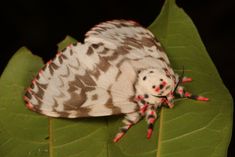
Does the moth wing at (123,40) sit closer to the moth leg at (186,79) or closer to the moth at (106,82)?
the moth at (106,82)

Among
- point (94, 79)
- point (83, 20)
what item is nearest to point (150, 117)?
point (94, 79)

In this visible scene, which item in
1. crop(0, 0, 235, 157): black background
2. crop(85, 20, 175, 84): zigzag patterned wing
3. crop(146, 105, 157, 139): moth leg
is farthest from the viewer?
crop(0, 0, 235, 157): black background

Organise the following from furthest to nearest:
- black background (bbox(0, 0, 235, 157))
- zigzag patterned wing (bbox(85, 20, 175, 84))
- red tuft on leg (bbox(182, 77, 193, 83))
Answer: black background (bbox(0, 0, 235, 157)) < zigzag patterned wing (bbox(85, 20, 175, 84)) < red tuft on leg (bbox(182, 77, 193, 83))

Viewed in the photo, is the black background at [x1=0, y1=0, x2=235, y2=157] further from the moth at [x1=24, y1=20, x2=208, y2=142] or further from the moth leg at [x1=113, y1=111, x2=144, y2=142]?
the moth leg at [x1=113, y1=111, x2=144, y2=142]

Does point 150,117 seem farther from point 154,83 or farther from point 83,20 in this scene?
point 83,20

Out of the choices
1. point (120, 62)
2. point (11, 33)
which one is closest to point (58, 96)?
point (120, 62)

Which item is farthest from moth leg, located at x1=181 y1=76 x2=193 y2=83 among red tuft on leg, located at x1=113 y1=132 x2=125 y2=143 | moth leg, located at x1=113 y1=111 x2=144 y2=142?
red tuft on leg, located at x1=113 y1=132 x2=125 y2=143

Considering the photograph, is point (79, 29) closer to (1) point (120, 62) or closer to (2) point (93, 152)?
(1) point (120, 62)
